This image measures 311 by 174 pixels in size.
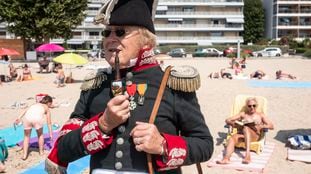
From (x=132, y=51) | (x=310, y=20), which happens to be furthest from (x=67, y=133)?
(x=310, y=20)

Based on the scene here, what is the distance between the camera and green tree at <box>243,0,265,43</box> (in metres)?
76.9

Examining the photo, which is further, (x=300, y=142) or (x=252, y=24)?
(x=252, y=24)

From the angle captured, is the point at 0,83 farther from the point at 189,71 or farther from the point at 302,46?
the point at 302,46

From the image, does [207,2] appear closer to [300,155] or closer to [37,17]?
[37,17]

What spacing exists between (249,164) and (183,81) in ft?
19.2

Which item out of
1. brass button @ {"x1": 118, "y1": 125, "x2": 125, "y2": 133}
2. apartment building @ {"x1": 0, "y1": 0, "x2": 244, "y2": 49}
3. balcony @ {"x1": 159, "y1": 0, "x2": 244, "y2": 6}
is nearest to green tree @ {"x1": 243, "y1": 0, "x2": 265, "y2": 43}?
apartment building @ {"x1": 0, "y1": 0, "x2": 244, "y2": 49}

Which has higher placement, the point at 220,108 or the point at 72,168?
the point at 220,108

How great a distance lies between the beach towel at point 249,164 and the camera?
7.27 metres

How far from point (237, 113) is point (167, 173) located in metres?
7.33

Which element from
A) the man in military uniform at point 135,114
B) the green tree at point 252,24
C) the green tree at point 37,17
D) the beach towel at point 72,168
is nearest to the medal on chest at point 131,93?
the man in military uniform at point 135,114

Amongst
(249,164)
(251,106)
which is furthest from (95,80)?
(251,106)

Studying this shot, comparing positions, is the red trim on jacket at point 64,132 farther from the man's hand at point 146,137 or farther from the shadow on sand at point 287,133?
the shadow on sand at point 287,133

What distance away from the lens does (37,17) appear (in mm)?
39406

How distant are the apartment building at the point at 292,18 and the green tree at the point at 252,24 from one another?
2.69 m
